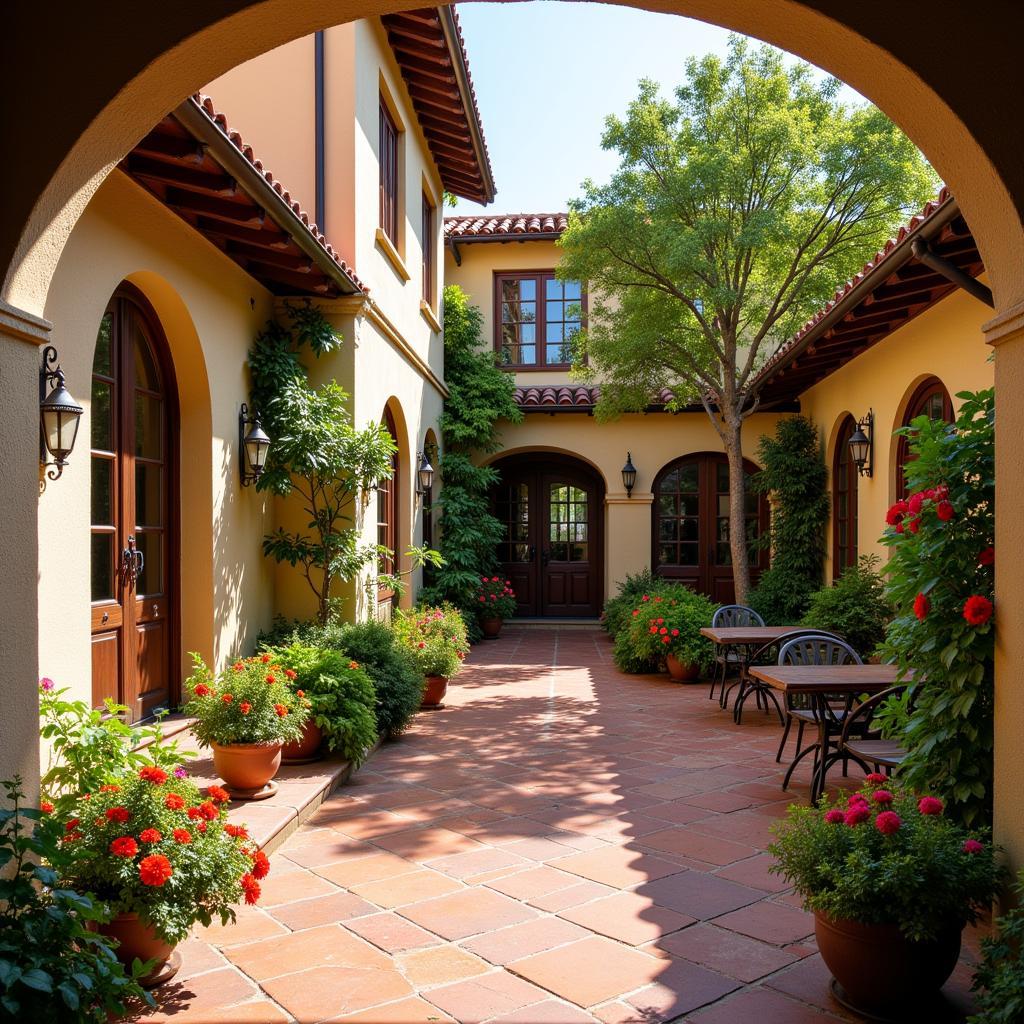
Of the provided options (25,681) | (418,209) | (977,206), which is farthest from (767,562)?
(25,681)

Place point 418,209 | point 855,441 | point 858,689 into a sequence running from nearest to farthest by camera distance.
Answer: point 858,689, point 855,441, point 418,209

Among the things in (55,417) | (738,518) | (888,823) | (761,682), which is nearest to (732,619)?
(761,682)

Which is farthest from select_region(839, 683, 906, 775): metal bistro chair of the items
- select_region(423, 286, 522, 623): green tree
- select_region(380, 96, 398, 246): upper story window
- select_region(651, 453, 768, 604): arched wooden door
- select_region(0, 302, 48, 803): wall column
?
select_region(651, 453, 768, 604): arched wooden door

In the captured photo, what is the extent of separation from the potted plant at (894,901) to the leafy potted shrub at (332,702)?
328 centimetres

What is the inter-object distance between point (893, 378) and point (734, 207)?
9.70 ft

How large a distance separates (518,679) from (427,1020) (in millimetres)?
7186

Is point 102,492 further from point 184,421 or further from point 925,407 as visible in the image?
point 925,407

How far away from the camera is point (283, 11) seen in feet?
9.66

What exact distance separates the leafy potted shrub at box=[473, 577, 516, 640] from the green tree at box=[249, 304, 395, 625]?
576 centimetres

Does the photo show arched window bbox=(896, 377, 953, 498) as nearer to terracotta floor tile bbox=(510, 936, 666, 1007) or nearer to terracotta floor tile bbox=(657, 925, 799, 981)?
terracotta floor tile bbox=(657, 925, 799, 981)

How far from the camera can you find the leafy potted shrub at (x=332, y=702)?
560cm

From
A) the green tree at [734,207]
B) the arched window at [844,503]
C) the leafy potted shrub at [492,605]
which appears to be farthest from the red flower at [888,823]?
the leafy potted shrub at [492,605]

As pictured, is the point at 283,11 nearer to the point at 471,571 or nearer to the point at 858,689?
the point at 858,689

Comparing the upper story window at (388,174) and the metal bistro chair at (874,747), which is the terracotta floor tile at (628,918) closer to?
the metal bistro chair at (874,747)
